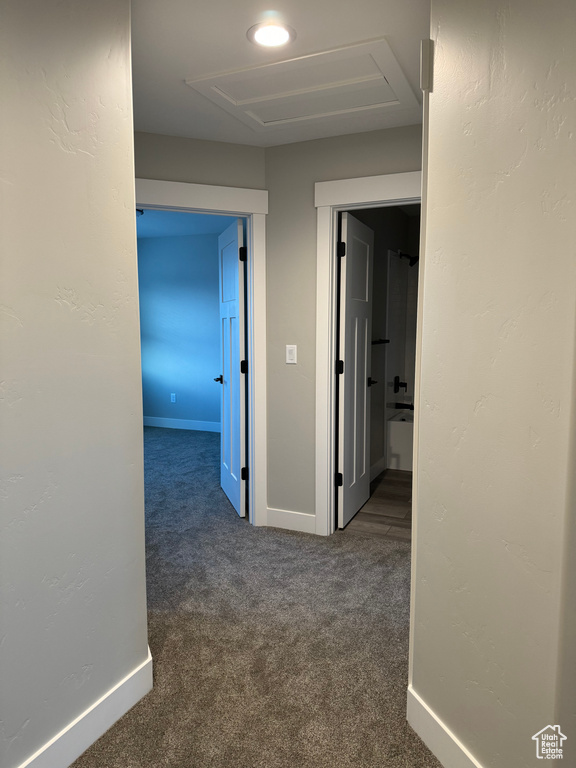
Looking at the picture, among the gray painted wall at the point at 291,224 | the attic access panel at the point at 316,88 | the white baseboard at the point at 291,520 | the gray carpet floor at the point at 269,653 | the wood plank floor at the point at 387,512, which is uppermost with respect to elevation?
the attic access panel at the point at 316,88

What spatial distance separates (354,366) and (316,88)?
67.3 inches

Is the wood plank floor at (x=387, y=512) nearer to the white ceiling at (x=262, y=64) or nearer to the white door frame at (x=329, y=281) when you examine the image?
the white door frame at (x=329, y=281)

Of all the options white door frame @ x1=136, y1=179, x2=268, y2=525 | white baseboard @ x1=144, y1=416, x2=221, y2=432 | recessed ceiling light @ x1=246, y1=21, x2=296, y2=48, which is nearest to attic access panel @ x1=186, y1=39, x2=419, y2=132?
recessed ceiling light @ x1=246, y1=21, x2=296, y2=48

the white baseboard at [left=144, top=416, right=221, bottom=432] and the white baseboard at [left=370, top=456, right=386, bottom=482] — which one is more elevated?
the white baseboard at [left=144, top=416, right=221, bottom=432]

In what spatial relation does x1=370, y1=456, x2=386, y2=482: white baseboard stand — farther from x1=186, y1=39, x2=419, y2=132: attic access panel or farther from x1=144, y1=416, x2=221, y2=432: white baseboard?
x1=186, y1=39, x2=419, y2=132: attic access panel

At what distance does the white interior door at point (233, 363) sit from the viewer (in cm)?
358

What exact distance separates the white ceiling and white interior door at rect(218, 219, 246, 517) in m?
0.74

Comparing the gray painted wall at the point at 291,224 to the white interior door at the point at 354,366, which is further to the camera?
the white interior door at the point at 354,366

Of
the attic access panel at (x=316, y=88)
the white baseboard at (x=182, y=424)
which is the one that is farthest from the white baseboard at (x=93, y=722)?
the white baseboard at (x=182, y=424)

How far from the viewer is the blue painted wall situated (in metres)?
6.65

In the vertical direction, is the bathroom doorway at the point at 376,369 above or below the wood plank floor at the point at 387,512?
above

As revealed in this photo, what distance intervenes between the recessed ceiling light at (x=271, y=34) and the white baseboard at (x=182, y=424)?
Result: 4.93 meters

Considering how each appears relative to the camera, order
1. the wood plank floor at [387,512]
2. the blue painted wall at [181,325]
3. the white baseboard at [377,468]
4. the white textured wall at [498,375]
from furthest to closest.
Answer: the blue painted wall at [181,325] → the white baseboard at [377,468] → the wood plank floor at [387,512] → the white textured wall at [498,375]

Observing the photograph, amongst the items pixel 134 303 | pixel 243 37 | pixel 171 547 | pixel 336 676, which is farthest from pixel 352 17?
pixel 171 547
